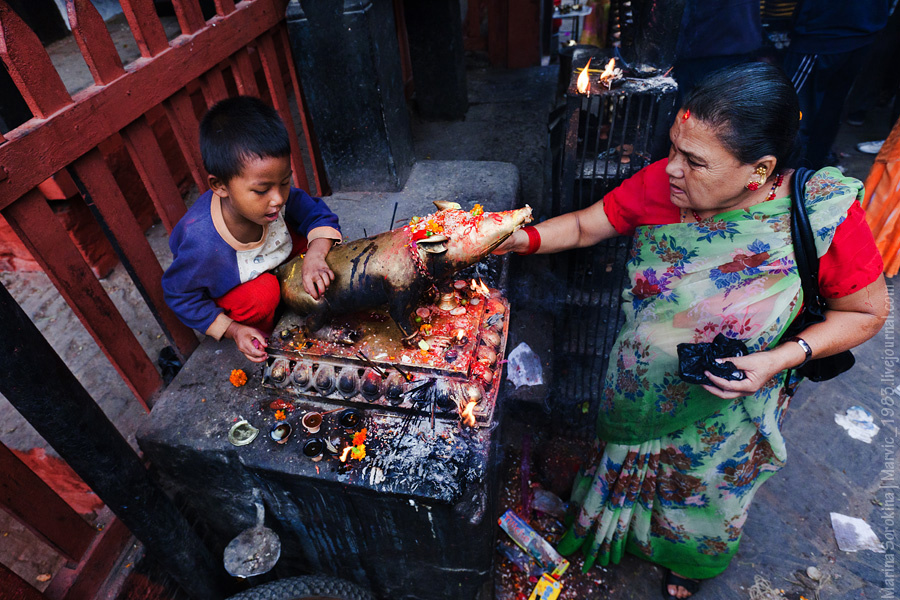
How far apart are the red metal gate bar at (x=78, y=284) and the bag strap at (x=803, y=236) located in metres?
2.76

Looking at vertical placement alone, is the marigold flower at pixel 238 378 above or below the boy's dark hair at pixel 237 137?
below

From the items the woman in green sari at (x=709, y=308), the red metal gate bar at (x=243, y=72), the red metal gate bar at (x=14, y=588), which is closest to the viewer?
the red metal gate bar at (x=14, y=588)

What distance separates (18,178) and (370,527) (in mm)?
1917

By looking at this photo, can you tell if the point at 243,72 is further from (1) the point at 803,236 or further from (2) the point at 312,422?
(1) the point at 803,236

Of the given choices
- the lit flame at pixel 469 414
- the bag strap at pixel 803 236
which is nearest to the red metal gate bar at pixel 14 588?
the lit flame at pixel 469 414

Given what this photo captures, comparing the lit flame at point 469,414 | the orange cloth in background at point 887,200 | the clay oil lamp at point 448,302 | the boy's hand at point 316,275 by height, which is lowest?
the orange cloth in background at point 887,200

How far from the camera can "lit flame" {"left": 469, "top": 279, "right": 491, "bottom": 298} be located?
2449mm

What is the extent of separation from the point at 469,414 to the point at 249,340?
1.08m

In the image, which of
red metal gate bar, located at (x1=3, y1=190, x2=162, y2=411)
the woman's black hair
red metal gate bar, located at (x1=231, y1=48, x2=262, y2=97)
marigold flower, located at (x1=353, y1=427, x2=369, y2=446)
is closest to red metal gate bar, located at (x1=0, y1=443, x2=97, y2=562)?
red metal gate bar, located at (x1=3, y1=190, x2=162, y2=411)

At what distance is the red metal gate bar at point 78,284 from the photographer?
1.78 metres

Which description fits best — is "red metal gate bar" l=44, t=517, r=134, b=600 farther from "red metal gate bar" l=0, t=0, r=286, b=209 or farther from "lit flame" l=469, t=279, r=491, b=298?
"lit flame" l=469, t=279, r=491, b=298

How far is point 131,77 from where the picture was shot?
2.04 meters

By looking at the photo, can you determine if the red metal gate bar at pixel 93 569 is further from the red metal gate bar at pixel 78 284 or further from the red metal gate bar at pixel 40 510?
the red metal gate bar at pixel 78 284

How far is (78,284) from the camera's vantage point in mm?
2025
